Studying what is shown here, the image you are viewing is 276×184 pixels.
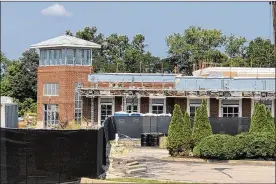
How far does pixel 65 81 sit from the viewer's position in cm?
4975

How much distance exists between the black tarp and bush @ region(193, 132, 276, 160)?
30.3 feet

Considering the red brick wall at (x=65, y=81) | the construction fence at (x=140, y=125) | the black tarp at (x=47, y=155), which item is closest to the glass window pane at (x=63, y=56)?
the red brick wall at (x=65, y=81)

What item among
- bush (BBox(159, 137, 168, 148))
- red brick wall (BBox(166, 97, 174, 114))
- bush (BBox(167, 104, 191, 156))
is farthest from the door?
bush (BBox(167, 104, 191, 156))

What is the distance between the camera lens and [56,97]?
50.2 metres

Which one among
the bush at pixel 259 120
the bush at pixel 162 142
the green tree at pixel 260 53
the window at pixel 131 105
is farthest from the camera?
the green tree at pixel 260 53

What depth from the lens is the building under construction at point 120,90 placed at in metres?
47.5

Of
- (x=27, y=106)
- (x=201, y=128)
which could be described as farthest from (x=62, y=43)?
(x=201, y=128)

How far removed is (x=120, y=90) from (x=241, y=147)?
2422cm

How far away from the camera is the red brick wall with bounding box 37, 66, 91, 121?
49.8 m

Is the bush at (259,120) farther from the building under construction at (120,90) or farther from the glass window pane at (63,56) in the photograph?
the glass window pane at (63,56)

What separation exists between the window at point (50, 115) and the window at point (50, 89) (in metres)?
1.04

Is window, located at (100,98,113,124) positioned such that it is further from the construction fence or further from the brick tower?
the construction fence

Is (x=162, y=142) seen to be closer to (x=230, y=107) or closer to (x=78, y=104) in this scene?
(x=230, y=107)

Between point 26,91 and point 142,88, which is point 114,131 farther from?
point 26,91
